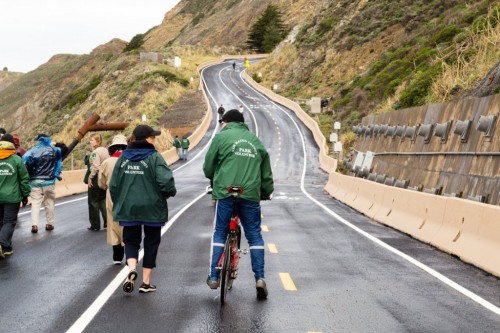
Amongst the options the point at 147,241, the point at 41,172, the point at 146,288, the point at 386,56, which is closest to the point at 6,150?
the point at 41,172

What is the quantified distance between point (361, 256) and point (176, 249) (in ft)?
10.6

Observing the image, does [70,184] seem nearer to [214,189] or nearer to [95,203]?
[95,203]

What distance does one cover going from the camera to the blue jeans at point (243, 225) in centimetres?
803

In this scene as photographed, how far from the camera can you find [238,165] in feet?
26.5

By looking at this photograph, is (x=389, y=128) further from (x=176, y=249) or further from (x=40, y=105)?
(x=40, y=105)

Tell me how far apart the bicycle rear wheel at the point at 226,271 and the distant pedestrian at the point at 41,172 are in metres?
7.75

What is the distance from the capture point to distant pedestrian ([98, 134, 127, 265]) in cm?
1005

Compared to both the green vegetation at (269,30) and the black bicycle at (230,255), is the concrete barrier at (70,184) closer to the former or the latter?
the black bicycle at (230,255)

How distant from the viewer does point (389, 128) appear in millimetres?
27969

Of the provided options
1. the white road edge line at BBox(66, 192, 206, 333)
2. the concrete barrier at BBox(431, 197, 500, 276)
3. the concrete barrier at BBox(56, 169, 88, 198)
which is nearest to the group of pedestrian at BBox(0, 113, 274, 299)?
the white road edge line at BBox(66, 192, 206, 333)

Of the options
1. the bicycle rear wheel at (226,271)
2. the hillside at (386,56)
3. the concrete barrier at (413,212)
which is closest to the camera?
the bicycle rear wheel at (226,271)

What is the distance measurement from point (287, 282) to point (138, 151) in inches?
106

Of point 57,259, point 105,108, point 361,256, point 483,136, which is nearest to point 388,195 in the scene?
point 483,136

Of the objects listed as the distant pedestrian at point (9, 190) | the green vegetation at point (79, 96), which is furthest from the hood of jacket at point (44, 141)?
the green vegetation at point (79, 96)
